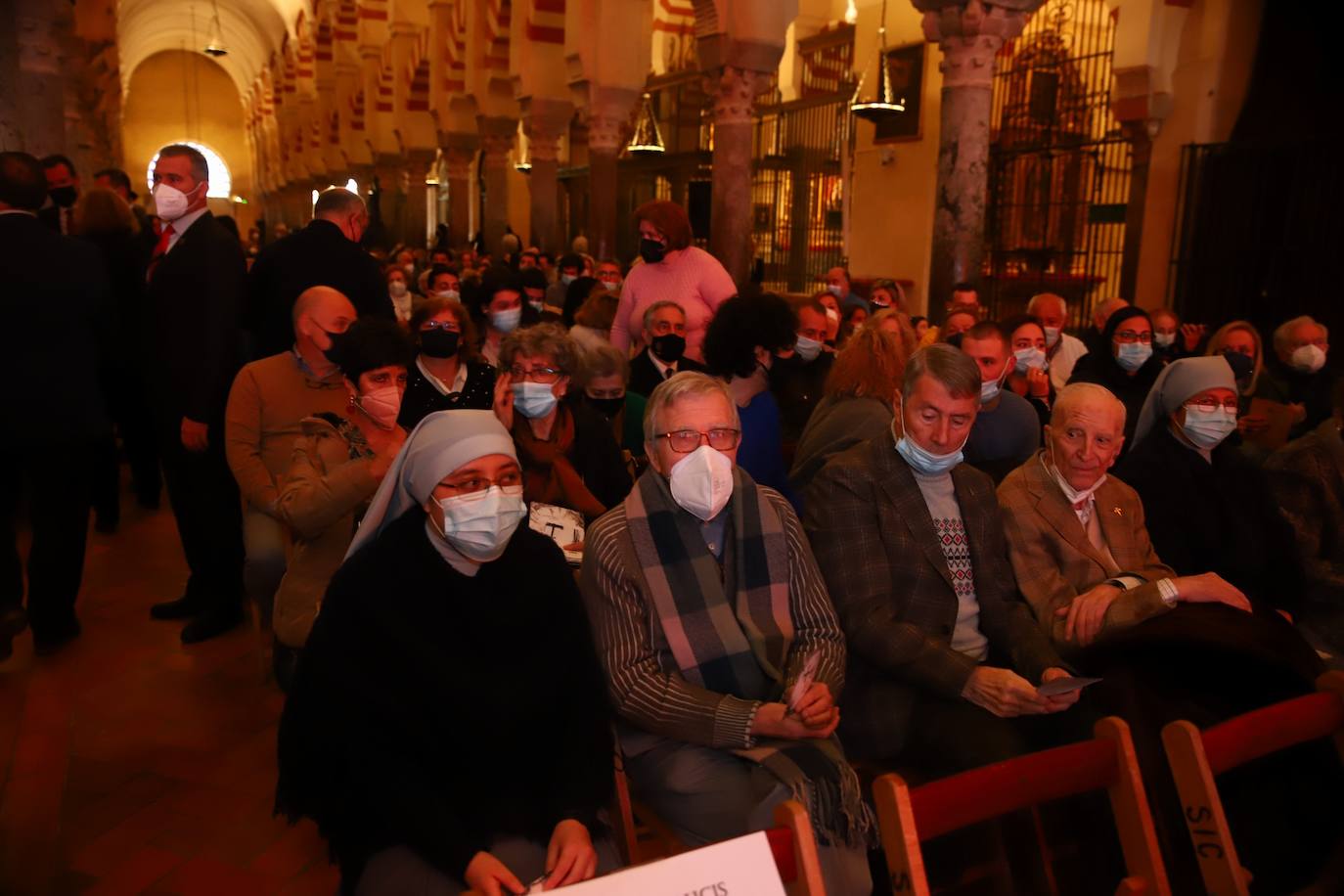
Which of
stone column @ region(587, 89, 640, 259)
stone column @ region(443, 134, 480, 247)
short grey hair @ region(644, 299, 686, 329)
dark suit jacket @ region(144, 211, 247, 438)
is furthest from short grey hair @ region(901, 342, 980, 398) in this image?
stone column @ region(443, 134, 480, 247)

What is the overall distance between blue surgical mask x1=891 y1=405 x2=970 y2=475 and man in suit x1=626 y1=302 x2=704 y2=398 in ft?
6.92

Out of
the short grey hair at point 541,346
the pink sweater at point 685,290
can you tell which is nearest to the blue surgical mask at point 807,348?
the pink sweater at point 685,290

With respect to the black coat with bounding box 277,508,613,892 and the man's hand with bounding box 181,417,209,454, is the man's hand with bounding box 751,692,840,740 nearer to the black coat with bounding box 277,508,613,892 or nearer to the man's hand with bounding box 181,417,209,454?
the black coat with bounding box 277,508,613,892

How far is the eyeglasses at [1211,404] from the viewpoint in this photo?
12.0 feet

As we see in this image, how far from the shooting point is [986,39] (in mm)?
8328

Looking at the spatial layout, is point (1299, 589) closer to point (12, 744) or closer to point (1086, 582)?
point (1086, 582)

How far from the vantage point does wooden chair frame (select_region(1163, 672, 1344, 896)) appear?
6.48 feet

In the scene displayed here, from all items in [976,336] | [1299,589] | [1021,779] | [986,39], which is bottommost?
[1299,589]

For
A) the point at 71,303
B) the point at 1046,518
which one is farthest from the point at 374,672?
the point at 71,303

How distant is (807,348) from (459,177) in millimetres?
15209

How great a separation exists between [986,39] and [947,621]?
667 cm

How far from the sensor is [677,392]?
9.22 feet

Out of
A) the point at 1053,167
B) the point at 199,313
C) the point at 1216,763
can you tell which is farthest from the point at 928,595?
the point at 1053,167

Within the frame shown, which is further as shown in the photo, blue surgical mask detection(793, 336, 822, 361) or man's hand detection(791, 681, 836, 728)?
blue surgical mask detection(793, 336, 822, 361)
